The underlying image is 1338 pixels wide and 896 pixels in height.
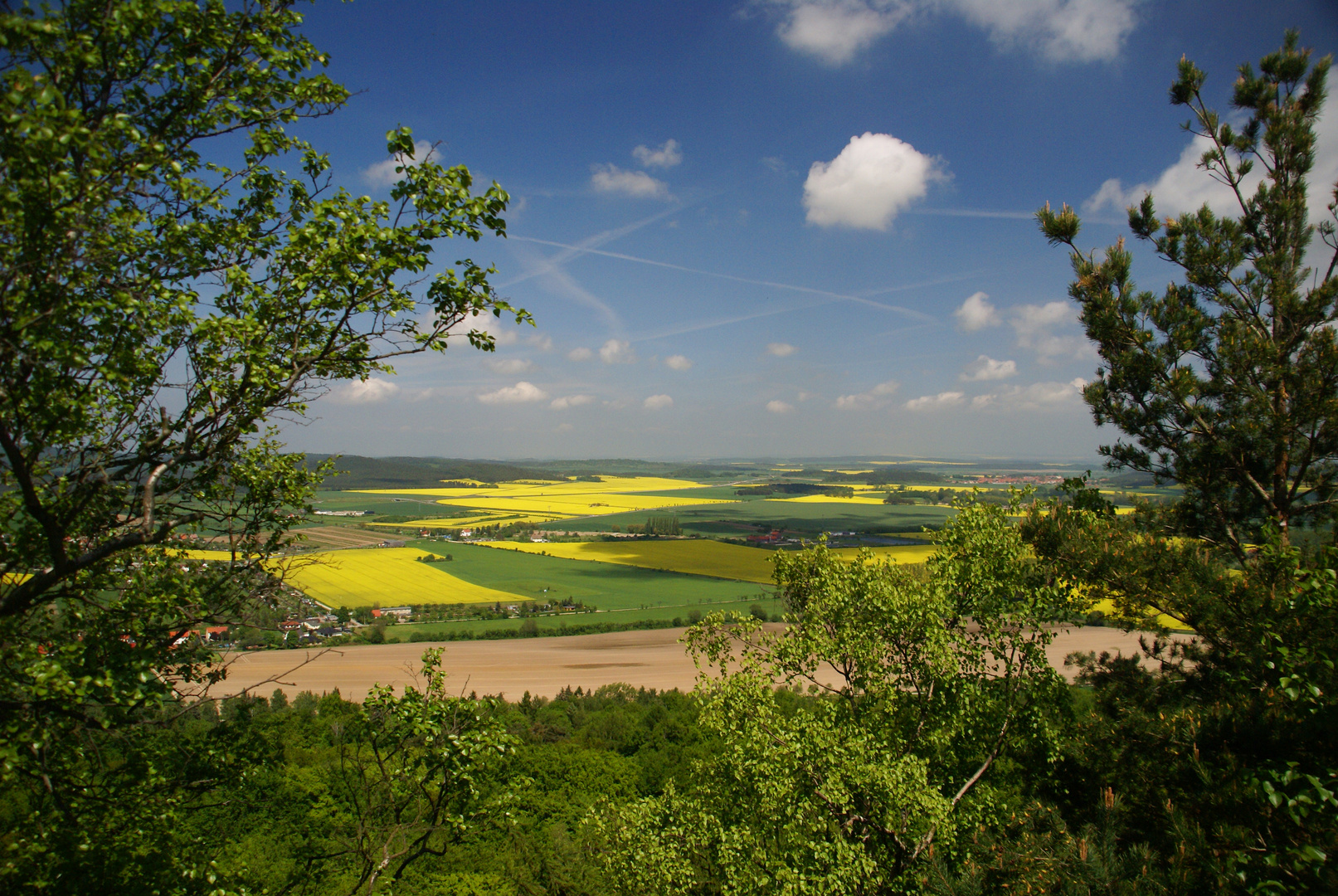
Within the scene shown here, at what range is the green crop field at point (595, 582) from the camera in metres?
57.6

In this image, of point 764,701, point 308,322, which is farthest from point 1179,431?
point 308,322

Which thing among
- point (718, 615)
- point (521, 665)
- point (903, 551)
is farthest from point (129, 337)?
point (903, 551)

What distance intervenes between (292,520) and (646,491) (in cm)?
17191

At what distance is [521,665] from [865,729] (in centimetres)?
3574

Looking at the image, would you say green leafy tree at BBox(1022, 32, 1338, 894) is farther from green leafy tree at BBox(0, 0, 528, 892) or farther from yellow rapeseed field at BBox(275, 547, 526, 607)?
yellow rapeseed field at BBox(275, 547, 526, 607)

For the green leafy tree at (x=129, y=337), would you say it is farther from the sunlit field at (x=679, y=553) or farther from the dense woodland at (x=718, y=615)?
the sunlit field at (x=679, y=553)

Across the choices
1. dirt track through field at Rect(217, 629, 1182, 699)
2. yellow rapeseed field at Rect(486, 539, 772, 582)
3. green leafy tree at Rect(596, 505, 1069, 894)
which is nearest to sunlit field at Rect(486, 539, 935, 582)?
yellow rapeseed field at Rect(486, 539, 772, 582)

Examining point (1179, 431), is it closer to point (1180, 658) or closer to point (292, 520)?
point (1180, 658)

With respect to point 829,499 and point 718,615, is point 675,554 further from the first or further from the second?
point 718,615

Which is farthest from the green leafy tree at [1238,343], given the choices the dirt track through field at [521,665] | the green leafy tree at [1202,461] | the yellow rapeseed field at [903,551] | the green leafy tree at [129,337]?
the yellow rapeseed field at [903,551]

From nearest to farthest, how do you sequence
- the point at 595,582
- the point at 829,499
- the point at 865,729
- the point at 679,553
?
the point at 865,729
the point at 595,582
the point at 679,553
the point at 829,499

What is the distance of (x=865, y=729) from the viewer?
9.84 metres

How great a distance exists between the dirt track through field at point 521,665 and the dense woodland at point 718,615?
86.1ft

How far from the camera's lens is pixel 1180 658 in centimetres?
1128
